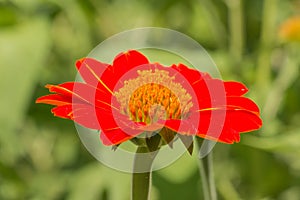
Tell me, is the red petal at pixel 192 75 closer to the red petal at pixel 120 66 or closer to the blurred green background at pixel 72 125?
the red petal at pixel 120 66

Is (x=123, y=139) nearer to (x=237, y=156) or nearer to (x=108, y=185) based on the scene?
(x=108, y=185)

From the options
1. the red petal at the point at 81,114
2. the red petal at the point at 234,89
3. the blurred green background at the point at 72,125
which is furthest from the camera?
the blurred green background at the point at 72,125

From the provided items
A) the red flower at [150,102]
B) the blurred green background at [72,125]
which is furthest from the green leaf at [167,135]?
the blurred green background at [72,125]

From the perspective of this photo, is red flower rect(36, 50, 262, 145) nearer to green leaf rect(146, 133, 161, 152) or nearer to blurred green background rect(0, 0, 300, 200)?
green leaf rect(146, 133, 161, 152)

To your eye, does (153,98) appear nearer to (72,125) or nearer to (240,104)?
(240,104)

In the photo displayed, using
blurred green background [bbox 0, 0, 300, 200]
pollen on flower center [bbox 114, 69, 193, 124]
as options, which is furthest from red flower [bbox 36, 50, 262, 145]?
blurred green background [bbox 0, 0, 300, 200]

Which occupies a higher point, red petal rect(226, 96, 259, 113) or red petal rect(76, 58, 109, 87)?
red petal rect(76, 58, 109, 87)

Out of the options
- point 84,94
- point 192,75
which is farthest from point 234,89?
point 84,94
